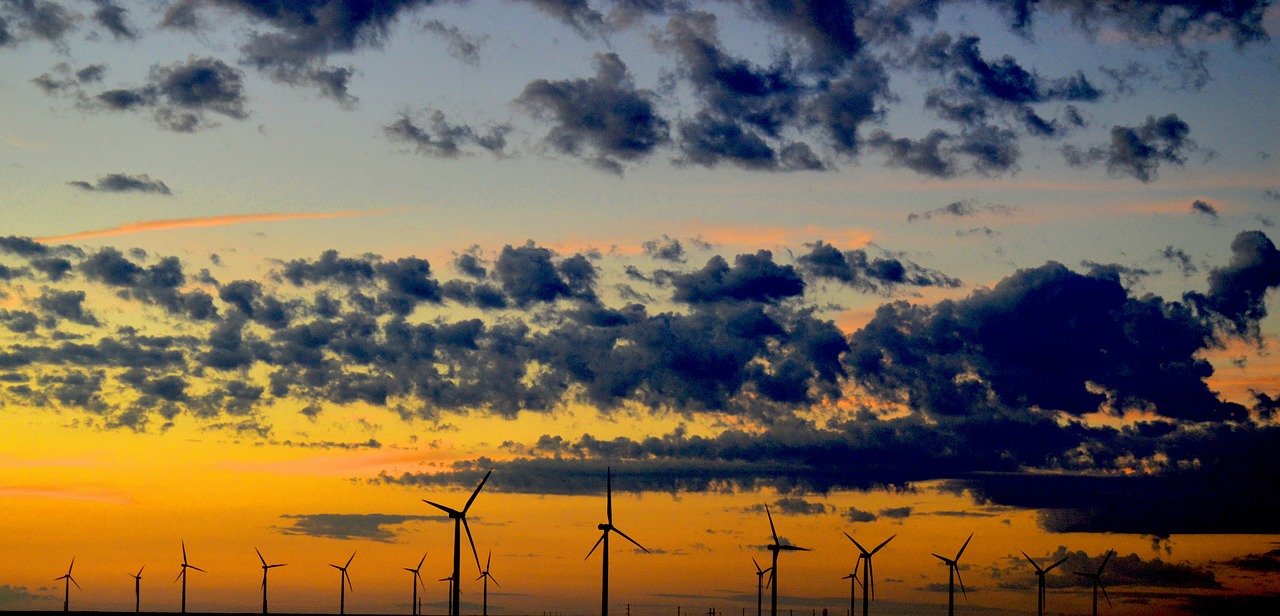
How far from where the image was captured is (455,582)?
187750 mm

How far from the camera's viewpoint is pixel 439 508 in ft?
655

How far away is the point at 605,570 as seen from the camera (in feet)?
655

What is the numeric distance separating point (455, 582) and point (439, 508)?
14.7m

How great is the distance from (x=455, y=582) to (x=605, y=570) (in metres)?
22.7

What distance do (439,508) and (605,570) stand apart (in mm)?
24581
